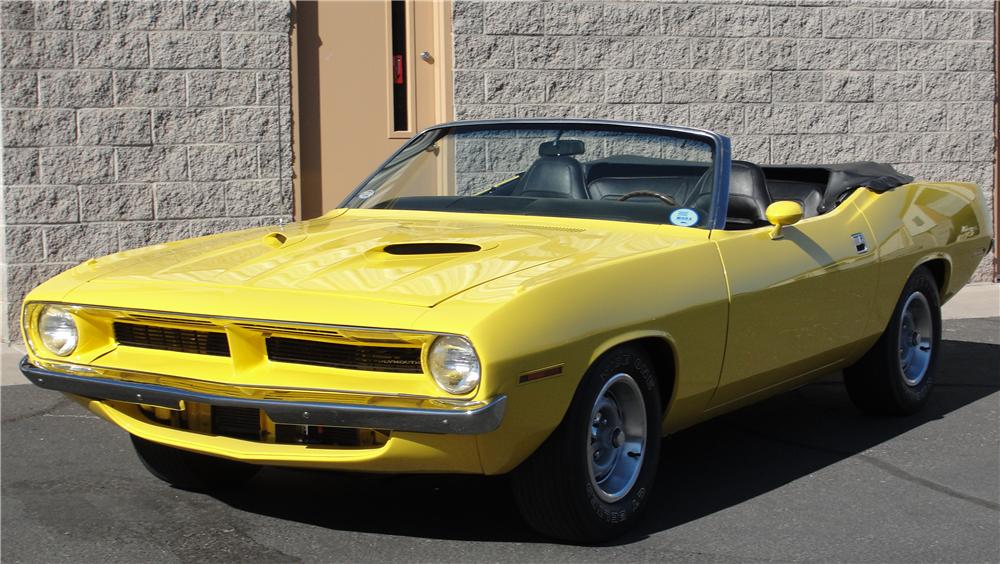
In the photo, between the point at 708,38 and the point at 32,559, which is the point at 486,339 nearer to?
the point at 32,559

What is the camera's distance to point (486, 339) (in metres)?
3.69

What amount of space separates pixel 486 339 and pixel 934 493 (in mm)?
2182

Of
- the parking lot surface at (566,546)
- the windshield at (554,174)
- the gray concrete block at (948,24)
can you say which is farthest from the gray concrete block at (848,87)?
the windshield at (554,174)

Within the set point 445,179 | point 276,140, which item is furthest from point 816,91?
point 445,179

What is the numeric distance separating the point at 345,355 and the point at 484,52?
19.7 feet

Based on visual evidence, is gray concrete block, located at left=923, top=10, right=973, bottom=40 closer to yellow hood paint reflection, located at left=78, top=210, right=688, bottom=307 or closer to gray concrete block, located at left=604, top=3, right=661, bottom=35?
gray concrete block, located at left=604, top=3, right=661, bottom=35

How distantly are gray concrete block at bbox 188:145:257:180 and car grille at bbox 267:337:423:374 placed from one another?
5280mm

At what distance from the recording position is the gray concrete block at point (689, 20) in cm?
1010

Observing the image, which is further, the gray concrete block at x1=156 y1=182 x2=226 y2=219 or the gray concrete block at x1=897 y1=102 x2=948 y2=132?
the gray concrete block at x1=897 y1=102 x2=948 y2=132

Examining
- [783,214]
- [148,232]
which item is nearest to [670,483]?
[783,214]

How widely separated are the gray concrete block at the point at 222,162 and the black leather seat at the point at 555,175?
3.97 metres

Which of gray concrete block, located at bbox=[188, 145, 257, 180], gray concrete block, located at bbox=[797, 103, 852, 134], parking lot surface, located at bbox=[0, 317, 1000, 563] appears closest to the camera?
parking lot surface, located at bbox=[0, 317, 1000, 563]

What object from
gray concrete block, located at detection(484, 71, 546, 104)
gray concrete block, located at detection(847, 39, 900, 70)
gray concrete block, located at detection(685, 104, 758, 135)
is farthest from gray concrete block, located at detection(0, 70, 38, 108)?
gray concrete block, located at detection(847, 39, 900, 70)

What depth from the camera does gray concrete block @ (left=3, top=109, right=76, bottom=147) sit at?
28.2ft
